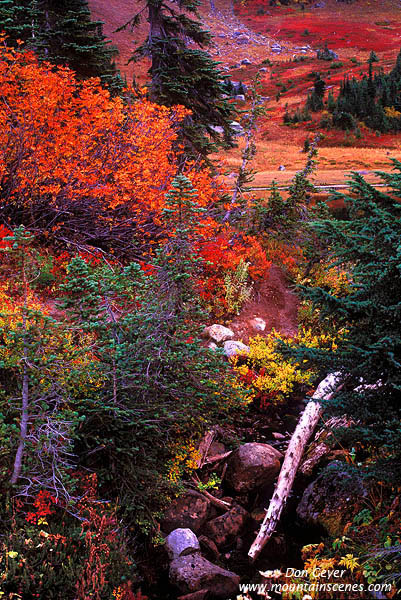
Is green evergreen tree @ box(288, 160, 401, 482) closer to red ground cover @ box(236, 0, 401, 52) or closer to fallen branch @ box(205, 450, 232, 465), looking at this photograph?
fallen branch @ box(205, 450, 232, 465)

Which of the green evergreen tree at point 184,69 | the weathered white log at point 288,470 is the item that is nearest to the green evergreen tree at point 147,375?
the weathered white log at point 288,470

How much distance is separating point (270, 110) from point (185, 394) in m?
56.4

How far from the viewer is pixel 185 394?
532cm

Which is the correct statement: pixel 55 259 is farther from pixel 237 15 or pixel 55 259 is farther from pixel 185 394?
pixel 237 15

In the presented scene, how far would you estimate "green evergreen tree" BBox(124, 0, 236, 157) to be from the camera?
14.0 m

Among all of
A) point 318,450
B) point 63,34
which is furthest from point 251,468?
point 63,34

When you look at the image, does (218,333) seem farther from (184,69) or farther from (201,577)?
(184,69)

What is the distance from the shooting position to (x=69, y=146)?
31.5ft

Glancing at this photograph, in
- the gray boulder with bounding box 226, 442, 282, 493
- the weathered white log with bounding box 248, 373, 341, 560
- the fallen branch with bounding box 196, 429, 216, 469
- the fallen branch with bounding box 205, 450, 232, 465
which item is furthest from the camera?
the fallen branch with bounding box 205, 450, 232, 465

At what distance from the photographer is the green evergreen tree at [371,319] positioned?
414 cm

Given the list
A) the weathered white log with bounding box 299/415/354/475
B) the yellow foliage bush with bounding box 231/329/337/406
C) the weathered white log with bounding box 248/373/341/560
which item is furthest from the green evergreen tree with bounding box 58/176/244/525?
the yellow foliage bush with bounding box 231/329/337/406

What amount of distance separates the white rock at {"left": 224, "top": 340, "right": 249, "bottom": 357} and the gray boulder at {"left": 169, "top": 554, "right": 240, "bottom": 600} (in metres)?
4.50

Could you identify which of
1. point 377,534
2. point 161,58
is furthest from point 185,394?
point 161,58

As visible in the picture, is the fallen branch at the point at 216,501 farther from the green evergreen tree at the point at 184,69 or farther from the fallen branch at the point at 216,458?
the green evergreen tree at the point at 184,69
